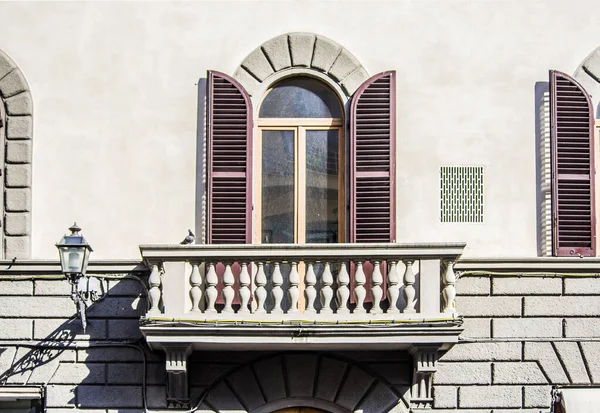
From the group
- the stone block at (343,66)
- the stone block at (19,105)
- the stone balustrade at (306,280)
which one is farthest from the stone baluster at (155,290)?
the stone block at (343,66)

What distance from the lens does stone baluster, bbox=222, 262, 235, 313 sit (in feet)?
43.9

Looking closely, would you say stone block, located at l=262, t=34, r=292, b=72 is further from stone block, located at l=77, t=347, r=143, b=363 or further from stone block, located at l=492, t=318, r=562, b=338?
stone block, located at l=492, t=318, r=562, b=338

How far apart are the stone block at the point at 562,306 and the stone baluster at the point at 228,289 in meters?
3.45

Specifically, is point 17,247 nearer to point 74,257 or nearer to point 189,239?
point 74,257

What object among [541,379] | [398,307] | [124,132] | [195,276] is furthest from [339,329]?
[124,132]

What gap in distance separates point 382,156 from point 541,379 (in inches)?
125

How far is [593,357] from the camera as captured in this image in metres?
14.0

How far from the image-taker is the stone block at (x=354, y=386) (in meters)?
13.9

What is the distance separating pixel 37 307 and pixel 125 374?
131cm

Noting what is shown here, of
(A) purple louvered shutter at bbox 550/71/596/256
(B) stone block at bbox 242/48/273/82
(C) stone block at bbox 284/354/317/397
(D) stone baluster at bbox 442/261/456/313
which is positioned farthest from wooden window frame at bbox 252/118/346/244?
(A) purple louvered shutter at bbox 550/71/596/256

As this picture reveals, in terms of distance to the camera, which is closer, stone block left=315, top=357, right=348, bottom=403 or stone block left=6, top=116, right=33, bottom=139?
stone block left=315, top=357, right=348, bottom=403

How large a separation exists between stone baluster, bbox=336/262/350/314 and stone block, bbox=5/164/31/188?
13.1 ft

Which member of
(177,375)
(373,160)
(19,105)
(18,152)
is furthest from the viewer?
(19,105)

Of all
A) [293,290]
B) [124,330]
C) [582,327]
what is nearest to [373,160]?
[293,290]
